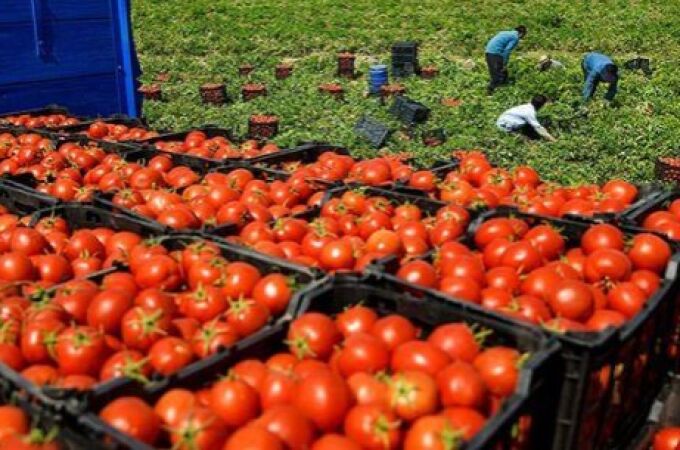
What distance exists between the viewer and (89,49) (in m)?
9.21

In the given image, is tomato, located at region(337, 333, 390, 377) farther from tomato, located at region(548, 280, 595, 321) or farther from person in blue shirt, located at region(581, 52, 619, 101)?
person in blue shirt, located at region(581, 52, 619, 101)

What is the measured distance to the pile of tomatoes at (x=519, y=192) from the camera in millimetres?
4520

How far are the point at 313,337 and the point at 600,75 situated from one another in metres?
13.4

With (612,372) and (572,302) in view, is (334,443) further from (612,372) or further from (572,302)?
(572,302)

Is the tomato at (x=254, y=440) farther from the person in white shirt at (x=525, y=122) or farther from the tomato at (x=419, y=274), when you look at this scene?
the person in white shirt at (x=525, y=122)

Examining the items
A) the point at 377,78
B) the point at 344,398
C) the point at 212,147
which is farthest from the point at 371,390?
the point at 377,78

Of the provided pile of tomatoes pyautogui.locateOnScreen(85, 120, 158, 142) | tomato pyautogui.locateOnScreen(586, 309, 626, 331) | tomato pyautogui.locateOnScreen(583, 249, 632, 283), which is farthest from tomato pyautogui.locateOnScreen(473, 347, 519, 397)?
pile of tomatoes pyautogui.locateOnScreen(85, 120, 158, 142)

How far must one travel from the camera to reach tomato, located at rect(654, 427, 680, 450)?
342 cm

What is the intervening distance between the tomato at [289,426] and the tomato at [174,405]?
0.84 ft

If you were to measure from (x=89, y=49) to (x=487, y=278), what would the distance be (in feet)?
24.7

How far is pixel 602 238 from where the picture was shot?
366 centimetres

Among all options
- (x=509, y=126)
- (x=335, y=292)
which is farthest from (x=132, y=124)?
(x=509, y=126)

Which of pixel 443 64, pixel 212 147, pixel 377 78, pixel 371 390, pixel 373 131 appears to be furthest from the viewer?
pixel 443 64

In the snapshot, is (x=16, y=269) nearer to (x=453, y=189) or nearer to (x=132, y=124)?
(x=453, y=189)
